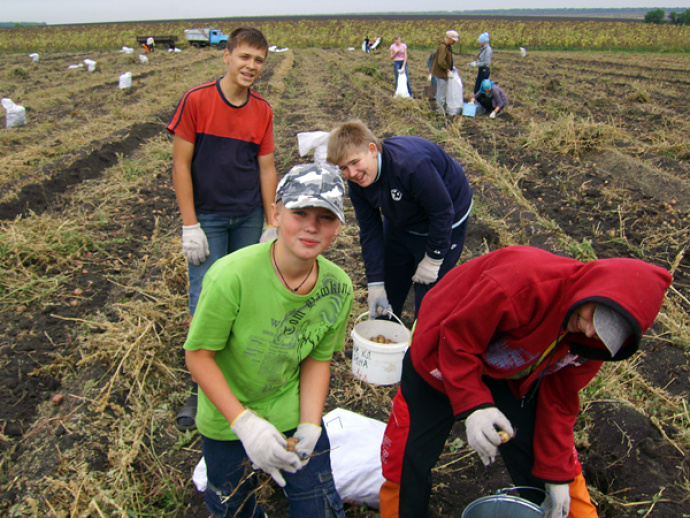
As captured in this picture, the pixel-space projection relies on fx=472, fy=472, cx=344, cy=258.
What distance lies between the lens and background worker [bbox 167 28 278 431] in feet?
7.55

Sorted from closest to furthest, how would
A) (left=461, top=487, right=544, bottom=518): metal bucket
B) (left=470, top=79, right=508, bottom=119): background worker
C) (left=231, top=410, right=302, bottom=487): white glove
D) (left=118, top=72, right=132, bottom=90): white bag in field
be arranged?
(left=231, top=410, right=302, bottom=487): white glove < (left=461, top=487, right=544, bottom=518): metal bucket < (left=470, top=79, right=508, bottom=119): background worker < (left=118, top=72, right=132, bottom=90): white bag in field

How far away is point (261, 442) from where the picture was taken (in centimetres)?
137

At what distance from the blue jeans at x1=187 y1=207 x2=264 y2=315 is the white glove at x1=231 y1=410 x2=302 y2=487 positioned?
1.21 m

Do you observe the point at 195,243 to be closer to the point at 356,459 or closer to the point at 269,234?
the point at 269,234

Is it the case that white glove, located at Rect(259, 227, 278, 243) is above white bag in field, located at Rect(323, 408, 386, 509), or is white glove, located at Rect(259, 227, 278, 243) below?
above

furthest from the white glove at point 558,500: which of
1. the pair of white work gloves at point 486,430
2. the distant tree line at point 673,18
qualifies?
the distant tree line at point 673,18

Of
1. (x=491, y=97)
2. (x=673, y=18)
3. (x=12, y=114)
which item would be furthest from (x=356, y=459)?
(x=673, y=18)

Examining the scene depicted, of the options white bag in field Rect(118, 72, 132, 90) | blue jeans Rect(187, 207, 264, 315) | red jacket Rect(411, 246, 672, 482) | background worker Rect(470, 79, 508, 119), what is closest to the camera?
red jacket Rect(411, 246, 672, 482)

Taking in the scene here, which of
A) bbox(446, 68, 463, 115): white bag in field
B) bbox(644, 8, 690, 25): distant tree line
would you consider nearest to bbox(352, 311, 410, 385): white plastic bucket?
bbox(446, 68, 463, 115): white bag in field

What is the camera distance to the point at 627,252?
16.0 ft

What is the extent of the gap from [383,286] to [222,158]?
113cm

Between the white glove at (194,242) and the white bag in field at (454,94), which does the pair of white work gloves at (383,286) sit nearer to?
the white glove at (194,242)

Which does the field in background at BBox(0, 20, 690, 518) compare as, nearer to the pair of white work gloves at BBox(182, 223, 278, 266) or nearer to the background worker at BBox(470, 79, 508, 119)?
the background worker at BBox(470, 79, 508, 119)

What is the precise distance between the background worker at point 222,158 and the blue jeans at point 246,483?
1.03 meters
